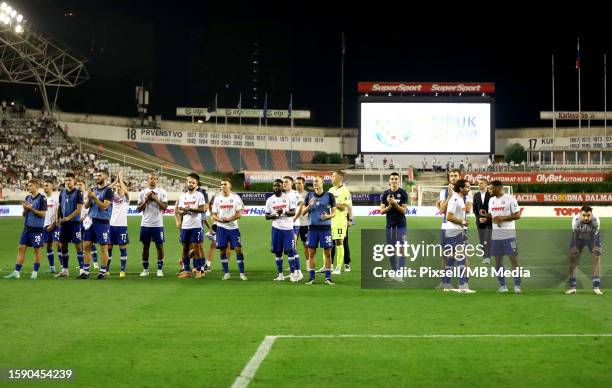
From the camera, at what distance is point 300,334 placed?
1049cm

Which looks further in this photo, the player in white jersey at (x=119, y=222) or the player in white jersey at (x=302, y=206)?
the player in white jersey at (x=119, y=222)

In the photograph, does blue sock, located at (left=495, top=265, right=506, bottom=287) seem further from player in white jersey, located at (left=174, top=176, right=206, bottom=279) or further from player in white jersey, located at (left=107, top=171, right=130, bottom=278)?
player in white jersey, located at (left=107, top=171, right=130, bottom=278)

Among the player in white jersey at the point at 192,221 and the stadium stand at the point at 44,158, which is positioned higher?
the stadium stand at the point at 44,158

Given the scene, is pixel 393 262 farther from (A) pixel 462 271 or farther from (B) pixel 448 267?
(A) pixel 462 271

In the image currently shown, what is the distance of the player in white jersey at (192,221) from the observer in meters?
17.3

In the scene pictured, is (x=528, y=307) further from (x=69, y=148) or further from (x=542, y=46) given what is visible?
(x=542, y=46)

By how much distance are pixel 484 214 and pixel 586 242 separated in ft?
7.33

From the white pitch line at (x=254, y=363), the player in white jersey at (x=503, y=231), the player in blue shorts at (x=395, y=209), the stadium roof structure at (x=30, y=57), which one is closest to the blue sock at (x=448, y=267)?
the player in white jersey at (x=503, y=231)

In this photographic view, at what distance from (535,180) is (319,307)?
60948 mm

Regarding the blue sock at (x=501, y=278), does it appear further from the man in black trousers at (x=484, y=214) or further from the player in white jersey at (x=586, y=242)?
the player in white jersey at (x=586, y=242)

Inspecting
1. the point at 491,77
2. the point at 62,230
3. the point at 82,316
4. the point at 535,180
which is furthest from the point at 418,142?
the point at 82,316

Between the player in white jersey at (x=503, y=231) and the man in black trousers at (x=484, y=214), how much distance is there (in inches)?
4.0

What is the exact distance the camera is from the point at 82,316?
474 inches

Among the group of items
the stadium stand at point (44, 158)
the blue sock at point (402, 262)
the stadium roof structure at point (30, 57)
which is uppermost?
the stadium roof structure at point (30, 57)
